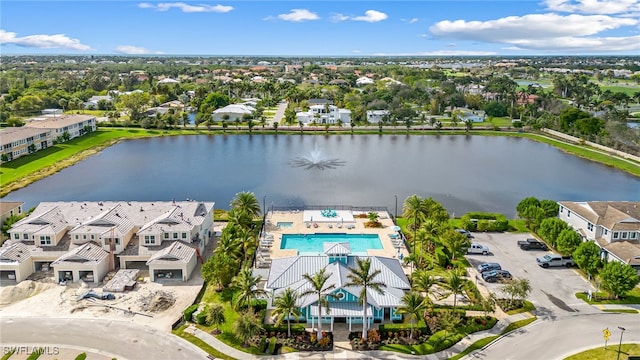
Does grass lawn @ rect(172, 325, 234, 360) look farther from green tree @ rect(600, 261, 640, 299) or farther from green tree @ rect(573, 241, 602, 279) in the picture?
green tree @ rect(573, 241, 602, 279)

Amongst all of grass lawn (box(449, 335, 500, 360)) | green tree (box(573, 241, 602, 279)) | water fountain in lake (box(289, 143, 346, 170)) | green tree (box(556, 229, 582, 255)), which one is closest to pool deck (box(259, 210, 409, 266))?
green tree (box(556, 229, 582, 255))

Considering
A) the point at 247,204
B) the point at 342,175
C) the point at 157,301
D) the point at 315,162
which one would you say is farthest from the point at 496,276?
the point at 315,162

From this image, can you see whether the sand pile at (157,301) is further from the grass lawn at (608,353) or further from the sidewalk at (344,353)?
the grass lawn at (608,353)

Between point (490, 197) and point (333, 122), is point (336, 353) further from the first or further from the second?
point (333, 122)

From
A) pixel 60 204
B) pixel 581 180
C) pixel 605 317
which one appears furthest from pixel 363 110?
pixel 605 317

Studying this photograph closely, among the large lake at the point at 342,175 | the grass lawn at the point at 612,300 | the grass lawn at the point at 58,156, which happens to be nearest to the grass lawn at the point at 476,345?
the grass lawn at the point at 612,300

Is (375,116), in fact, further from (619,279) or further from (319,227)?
(619,279)
